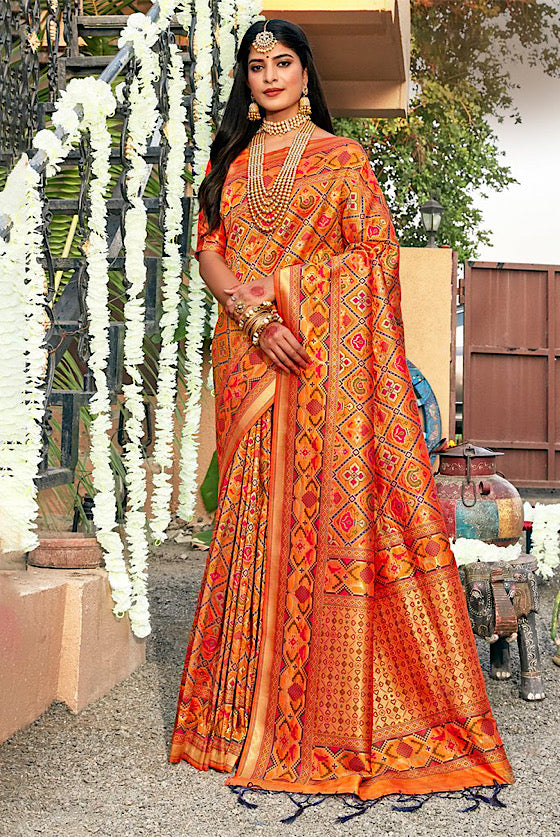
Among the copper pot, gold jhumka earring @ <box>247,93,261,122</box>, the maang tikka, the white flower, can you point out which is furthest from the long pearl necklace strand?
the white flower

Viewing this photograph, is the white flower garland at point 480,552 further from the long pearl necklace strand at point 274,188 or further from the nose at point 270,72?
the nose at point 270,72

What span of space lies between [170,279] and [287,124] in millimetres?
853

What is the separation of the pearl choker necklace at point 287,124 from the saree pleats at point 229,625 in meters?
0.86

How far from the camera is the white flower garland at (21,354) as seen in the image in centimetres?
262

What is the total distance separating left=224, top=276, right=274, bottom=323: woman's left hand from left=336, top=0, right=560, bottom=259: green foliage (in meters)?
12.3

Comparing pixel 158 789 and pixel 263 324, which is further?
pixel 263 324

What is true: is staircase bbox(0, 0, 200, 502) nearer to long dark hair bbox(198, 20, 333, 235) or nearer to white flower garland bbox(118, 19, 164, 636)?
white flower garland bbox(118, 19, 164, 636)

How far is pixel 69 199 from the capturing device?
11.7 feet

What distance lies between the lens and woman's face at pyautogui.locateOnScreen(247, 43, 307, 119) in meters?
2.93

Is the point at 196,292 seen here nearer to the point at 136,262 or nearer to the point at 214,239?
the point at 136,262

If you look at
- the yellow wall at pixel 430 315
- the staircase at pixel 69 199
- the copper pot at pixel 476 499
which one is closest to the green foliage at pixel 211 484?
the staircase at pixel 69 199

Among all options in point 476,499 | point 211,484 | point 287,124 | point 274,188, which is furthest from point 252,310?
point 211,484

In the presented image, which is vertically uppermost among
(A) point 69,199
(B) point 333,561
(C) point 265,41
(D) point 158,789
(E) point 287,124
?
(C) point 265,41

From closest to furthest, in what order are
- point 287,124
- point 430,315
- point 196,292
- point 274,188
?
point 274,188
point 287,124
point 196,292
point 430,315
